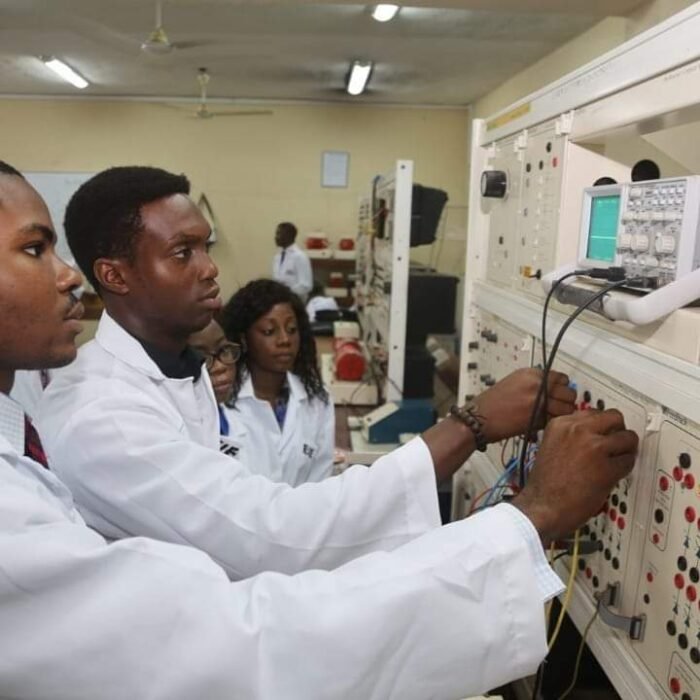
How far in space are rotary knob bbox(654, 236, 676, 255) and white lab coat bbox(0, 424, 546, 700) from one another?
45 centimetres

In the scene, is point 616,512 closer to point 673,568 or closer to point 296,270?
point 673,568

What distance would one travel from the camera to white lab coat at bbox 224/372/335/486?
2.12 metres

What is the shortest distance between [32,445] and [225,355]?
1.14 metres

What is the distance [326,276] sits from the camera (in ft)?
25.4

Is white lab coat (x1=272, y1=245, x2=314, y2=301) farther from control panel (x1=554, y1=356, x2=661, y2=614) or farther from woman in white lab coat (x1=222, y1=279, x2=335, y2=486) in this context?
control panel (x1=554, y1=356, x2=661, y2=614)

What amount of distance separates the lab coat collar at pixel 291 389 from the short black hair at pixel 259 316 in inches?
0.5

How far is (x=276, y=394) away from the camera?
2293 mm

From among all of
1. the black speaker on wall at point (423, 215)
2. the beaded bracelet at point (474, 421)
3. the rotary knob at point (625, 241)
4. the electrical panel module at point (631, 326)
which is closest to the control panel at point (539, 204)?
the electrical panel module at point (631, 326)

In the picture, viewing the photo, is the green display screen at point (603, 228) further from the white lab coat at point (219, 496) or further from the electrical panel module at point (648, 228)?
the white lab coat at point (219, 496)

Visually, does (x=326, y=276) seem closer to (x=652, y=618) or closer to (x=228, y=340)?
(x=228, y=340)

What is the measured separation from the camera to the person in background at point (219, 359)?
203 centimetres

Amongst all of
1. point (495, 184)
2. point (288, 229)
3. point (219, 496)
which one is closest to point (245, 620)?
point (219, 496)

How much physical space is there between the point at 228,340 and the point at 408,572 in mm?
1648

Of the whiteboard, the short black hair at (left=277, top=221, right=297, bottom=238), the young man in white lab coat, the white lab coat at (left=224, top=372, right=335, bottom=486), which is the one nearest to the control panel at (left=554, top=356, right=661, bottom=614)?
the young man in white lab coat
